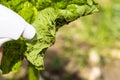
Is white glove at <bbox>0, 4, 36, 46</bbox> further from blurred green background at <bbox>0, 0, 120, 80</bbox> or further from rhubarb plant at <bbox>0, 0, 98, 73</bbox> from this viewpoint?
blurred green background at <bbox>0, 0, 120, 80</bbox>

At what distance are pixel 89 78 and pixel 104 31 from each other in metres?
0.39

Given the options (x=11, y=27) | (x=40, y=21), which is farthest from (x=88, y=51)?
(x=11, y=27)

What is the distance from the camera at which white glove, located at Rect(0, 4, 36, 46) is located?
1345 mm

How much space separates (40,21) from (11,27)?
0.15m

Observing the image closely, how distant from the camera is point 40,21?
1.48 meters

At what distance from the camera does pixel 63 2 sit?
1.53 metres

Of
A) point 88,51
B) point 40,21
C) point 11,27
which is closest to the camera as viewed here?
point 11,27

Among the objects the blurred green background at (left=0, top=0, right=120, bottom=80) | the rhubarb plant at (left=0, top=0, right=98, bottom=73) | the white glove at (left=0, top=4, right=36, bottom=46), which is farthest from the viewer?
the blurred green background at (left=0, top=0, right=120, bottom=80)

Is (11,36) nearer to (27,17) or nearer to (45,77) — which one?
(27,17)

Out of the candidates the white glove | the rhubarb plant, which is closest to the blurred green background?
the rhubarb plant

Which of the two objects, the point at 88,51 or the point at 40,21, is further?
the point at 88,51

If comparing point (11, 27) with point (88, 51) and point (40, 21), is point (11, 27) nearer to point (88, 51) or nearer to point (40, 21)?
point (40, 21)

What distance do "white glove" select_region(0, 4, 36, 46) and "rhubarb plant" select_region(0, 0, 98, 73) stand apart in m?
0.08

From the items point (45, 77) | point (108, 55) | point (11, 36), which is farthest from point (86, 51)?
point (11, 36)
